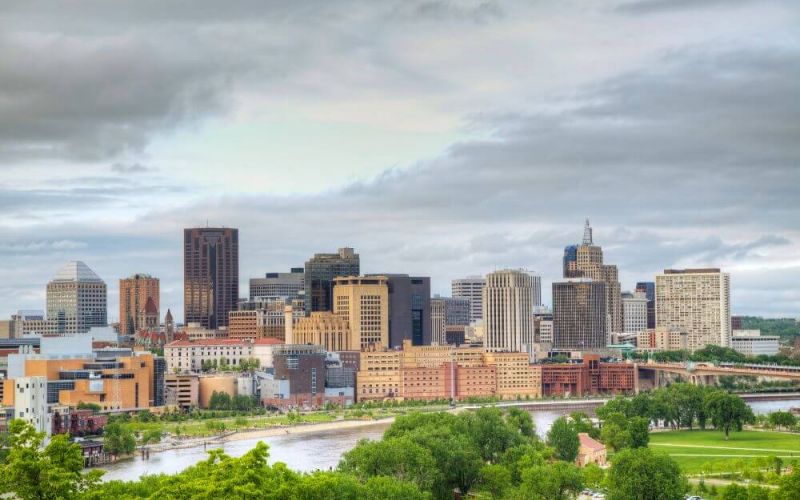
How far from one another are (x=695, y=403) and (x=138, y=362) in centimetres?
6416

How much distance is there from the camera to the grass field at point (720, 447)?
98.6 meters

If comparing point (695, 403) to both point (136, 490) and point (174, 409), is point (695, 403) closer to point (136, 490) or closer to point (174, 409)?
point (174, 409)

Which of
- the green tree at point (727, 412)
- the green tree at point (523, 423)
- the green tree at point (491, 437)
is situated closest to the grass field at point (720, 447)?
the green tree at point (727, 412)

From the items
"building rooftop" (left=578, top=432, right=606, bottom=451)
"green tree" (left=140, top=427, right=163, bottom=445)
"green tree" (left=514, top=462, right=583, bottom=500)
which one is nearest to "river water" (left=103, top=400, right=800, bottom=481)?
"green tree" (left=140, top=427, right=163, bottom=445)

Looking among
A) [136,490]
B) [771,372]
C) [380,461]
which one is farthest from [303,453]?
[771,372]

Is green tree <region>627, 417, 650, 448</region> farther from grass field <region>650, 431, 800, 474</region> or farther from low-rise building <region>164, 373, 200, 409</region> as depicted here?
low-rise building <region>164, 373, 200, 409</region>

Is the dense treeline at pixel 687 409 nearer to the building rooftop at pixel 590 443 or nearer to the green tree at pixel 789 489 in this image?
the building rooftop at pixel 590 443

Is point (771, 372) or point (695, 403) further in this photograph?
point (771, 372)

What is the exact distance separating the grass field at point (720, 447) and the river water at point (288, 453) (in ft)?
42.6

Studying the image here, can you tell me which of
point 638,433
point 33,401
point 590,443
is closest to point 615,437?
point 638,433

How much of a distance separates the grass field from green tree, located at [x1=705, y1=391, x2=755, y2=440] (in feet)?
3.33

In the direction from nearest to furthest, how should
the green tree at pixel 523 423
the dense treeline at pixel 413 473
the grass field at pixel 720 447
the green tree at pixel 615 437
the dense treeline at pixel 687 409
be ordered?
1. the dense treeline at pixel 413 473
2. the grass field at pixel 720 447
3. the green tree at pixel 615 437
4. the green tree at pixel 523 423
5. the dense treeline at pixel 687 409

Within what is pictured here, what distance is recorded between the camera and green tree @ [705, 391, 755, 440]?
12862cm

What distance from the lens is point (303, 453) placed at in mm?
119125
